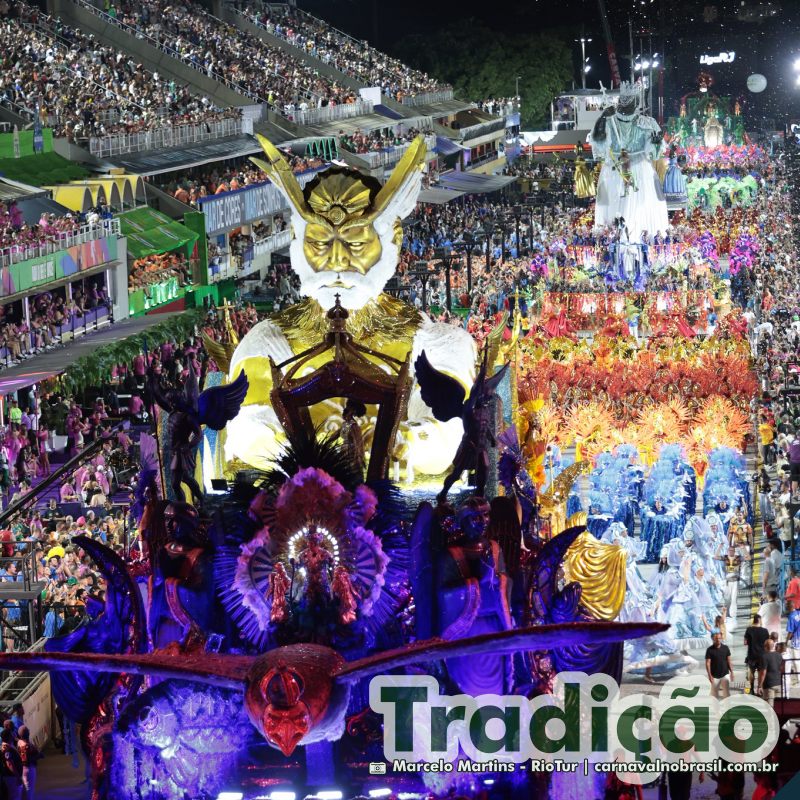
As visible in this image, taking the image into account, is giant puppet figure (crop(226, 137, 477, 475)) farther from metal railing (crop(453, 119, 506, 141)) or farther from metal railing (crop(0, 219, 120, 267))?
metal railing (crop(453, 119, 506, 141))

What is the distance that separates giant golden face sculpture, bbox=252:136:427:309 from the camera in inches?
445

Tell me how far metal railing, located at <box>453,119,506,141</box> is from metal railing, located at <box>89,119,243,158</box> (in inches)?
1237


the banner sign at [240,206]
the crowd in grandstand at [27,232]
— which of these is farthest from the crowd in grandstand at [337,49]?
the crowd in grandstand at [27,232]

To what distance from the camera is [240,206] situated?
139 ft

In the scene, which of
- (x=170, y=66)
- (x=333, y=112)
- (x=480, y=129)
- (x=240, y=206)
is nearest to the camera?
(x=240, y=206)

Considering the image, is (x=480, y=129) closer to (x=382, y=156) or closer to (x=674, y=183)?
(x=674, y=183)

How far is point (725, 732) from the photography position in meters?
9.96

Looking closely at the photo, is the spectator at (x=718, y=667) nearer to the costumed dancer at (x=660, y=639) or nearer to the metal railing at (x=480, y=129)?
the costumed dancer at (x=660, y=639)

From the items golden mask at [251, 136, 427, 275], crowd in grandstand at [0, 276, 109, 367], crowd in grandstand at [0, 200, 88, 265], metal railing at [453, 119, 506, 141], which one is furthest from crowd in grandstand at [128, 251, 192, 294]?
metal railing at [453, 119, 506, 141]

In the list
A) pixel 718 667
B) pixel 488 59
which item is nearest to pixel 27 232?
pixel 718 667

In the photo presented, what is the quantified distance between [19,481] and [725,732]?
13.1m

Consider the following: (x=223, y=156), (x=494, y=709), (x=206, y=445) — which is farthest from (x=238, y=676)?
(x=223, y=156)

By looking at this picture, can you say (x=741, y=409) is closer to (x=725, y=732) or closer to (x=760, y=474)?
(x=760, y=474)

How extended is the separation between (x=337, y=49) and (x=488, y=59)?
2119 centimetres
